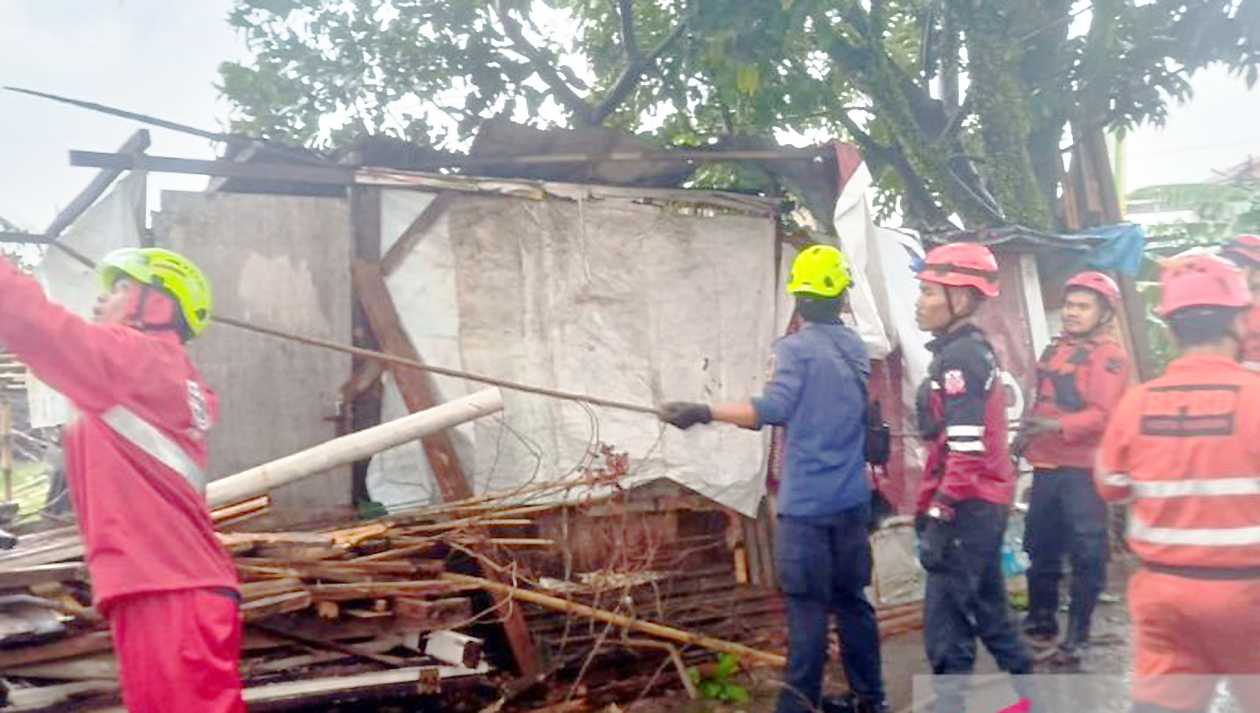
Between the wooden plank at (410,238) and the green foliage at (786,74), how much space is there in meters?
0.90

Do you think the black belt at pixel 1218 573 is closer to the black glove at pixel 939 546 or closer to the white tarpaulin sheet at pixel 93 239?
the black glove at pixel 939 546

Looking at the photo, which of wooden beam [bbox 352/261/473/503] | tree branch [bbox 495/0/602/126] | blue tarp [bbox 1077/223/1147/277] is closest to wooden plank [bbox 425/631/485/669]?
wooden beam [bbox 352/261/473/503]

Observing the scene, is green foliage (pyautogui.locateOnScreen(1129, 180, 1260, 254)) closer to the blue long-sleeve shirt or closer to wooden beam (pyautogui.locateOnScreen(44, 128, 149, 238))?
the blue long-sleeve shirt

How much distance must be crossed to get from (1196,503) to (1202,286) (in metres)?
→ 0.70

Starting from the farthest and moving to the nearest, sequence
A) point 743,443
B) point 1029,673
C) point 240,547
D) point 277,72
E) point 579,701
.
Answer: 1. point 277,72
2. point 743,443
3. point 579,701
4. point 1029,673
5. point 240,547

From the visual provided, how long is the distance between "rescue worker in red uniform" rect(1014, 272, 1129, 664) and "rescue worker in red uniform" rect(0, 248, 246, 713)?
4.46m

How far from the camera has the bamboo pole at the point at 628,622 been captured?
5702mm

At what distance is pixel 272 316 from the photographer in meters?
6.28

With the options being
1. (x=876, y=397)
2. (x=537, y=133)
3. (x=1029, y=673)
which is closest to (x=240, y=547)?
(x=537, y=133)

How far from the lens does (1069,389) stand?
654cm

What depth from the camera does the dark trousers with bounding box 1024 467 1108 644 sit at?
6.52 meters

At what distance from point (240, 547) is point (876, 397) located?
4.23 meters

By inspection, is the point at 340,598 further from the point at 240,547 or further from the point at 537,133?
the point at 537,133

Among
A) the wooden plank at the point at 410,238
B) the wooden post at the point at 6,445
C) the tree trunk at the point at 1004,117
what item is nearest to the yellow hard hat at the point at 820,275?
the wooden plank at the point at 410,238
